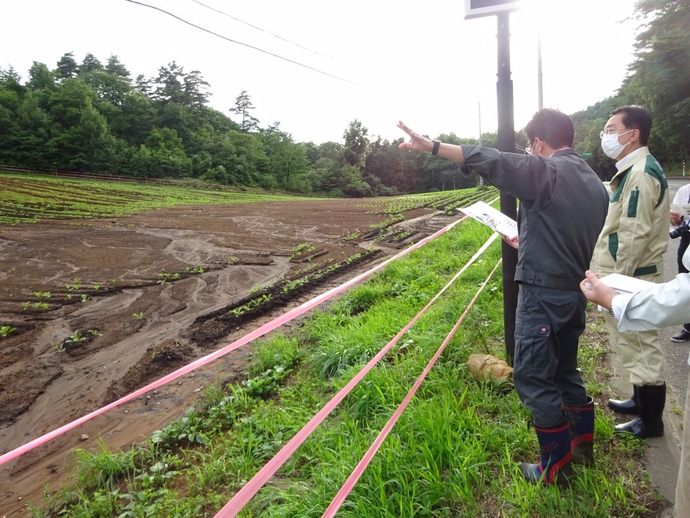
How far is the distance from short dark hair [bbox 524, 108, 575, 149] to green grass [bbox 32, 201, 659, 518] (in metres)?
1.65

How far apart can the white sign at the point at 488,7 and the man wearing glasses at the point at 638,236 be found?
39.7 inches

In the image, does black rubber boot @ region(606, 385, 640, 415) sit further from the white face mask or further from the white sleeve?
the white sleeve

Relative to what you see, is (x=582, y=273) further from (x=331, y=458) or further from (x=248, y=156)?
(x=248, y=156)

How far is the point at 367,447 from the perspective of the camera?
2490mm

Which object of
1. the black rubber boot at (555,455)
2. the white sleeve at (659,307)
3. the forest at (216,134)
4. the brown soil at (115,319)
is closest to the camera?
the white sleeve at (659,307)

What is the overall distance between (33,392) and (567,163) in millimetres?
5127

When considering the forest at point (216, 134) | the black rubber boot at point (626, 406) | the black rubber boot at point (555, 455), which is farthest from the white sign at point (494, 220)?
the forest at point (216, 134)

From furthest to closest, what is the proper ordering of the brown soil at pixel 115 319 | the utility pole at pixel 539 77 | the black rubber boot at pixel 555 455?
the utility pole at pixel 539 77, the brown soil at pixel 115 319, the black rubber boot at pixel 555 455

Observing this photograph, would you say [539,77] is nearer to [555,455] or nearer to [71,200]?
[555,455]

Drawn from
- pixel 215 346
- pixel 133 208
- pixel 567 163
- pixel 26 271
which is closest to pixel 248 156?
pixel 133 208

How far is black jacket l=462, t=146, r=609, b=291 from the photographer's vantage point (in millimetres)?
1889

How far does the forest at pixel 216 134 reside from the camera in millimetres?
27203

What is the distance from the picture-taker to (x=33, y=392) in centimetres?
429

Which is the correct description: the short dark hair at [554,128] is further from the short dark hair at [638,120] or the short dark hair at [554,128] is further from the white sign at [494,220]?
the short dark hair at [638,120]
